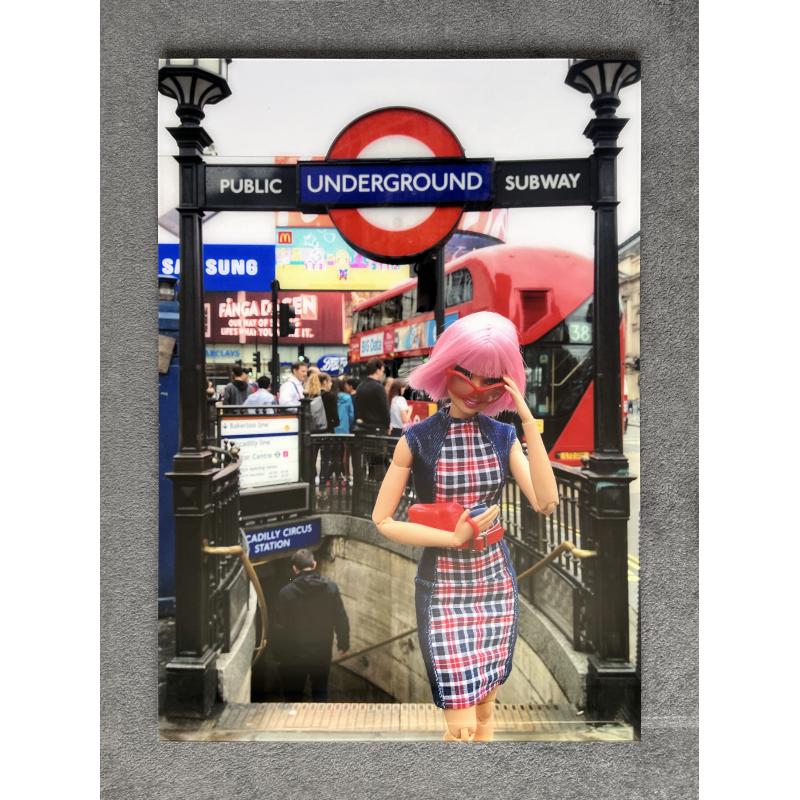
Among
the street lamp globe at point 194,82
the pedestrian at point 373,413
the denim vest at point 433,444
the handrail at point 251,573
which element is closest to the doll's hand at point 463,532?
the denim vest at point 433,444

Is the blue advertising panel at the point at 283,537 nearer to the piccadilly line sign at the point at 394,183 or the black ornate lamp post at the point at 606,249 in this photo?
the black ornate lamp post at the point at 606,249

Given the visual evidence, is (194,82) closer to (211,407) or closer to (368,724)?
(211,407)

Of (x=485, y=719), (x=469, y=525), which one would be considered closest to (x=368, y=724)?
(x=485, y=719)

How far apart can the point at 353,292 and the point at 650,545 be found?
6.95 ft

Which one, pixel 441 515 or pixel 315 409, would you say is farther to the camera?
pixel 315 409

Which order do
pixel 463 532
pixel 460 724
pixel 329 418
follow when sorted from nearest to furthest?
pixel 463 532 < pixel 460 724 < pixel 329 418

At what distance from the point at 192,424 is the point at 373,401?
989 millimetres

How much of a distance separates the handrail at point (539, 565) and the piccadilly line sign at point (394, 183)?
6.03 feet

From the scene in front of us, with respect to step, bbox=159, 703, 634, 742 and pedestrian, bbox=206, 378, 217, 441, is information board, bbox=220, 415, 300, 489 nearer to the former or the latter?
pedestrian, bbox=206, 378, 217, 441

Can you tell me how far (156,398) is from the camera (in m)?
3.80

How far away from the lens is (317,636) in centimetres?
380

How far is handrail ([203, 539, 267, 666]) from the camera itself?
3.80m

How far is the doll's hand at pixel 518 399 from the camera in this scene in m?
3.59
